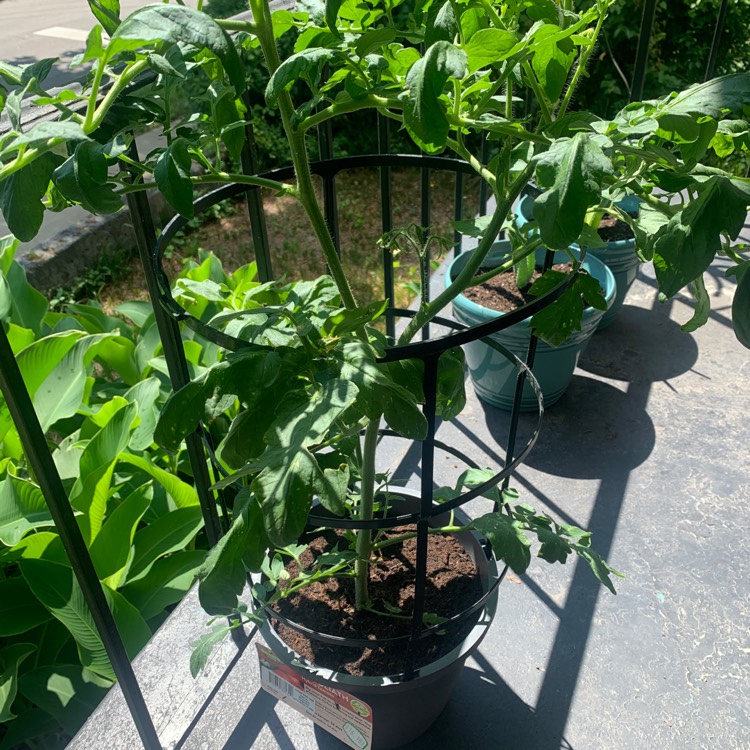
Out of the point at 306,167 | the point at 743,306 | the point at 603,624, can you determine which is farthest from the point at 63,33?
the point at 743,306

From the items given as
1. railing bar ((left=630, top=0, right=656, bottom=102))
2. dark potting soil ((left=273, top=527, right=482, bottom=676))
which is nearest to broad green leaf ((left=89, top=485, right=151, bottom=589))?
dark potting soil ((left=273, top=527, right=482, bottom=676))

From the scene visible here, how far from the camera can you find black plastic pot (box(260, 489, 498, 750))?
1.01 metres

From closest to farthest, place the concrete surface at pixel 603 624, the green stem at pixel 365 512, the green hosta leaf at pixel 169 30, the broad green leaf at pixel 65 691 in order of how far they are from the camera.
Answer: the green hosta leaf at pixel 169 30 → the green stem at pixel 365 512 → the concrete surface at pixel 603 624 → the broad green leaf at pixel 65 691

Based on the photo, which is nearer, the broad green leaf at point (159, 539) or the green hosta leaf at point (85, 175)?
the green hosta leaf at point (85, 175)

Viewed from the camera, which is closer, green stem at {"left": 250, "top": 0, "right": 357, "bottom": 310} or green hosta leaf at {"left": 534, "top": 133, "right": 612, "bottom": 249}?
green hosta leaf at {"left": 534, "top": 133, "right": 612, "bottom": 249}

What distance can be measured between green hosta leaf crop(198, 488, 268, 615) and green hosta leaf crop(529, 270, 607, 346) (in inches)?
16.2

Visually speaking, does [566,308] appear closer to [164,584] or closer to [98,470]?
[98,470]

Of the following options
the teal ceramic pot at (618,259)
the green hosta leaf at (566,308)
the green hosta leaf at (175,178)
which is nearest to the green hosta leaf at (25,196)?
the green hosta leaf at (175,178)

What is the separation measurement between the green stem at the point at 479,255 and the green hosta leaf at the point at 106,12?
0.40 metres

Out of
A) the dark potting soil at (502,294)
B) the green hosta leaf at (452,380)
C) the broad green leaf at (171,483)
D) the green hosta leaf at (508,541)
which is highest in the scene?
the green hosta leaf at (452,380)

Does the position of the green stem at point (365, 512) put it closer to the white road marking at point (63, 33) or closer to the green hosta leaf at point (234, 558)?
the green hosta leaf at point (234, 558)

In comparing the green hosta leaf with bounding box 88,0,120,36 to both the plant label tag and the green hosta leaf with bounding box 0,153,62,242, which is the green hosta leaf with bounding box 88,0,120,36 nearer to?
the green hosta leaf with bounding box 0,153,62,242

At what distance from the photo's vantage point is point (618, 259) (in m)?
2.02

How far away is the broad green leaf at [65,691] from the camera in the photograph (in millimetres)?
1379
